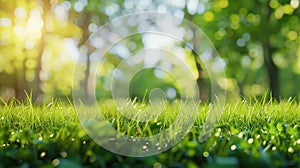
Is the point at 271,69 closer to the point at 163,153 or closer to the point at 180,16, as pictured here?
the point at 180,16

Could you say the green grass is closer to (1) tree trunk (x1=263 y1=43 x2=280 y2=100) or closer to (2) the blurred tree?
(2) the blurred tree

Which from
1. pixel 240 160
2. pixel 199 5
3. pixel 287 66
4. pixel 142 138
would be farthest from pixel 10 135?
pixel 287 66

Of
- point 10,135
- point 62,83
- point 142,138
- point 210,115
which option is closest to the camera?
point 142,138

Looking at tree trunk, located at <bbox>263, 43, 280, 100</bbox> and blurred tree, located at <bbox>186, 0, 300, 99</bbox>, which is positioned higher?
blurred tree, located at <bbox>186, 0, 300, 99</bbox>

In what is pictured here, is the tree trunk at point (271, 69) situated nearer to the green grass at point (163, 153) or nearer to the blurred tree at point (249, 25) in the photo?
the blurred tree at point (249, 25)

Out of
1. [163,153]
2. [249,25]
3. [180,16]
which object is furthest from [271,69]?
[163,153]

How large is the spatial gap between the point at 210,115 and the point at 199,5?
33.2 feet

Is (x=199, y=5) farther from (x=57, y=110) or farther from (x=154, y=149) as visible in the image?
(x=154, y=149)

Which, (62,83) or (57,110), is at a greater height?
(57,110)

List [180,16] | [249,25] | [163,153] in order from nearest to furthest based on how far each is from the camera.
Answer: [163,153] → [249,25] → [180,16]

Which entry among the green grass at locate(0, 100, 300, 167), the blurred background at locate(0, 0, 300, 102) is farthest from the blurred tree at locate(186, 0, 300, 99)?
the green grass at locate(0, 100, 300, 167)

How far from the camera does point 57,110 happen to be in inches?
177

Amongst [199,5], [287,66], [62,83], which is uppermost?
[199,5]

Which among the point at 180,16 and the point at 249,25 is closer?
the point at 249,25
